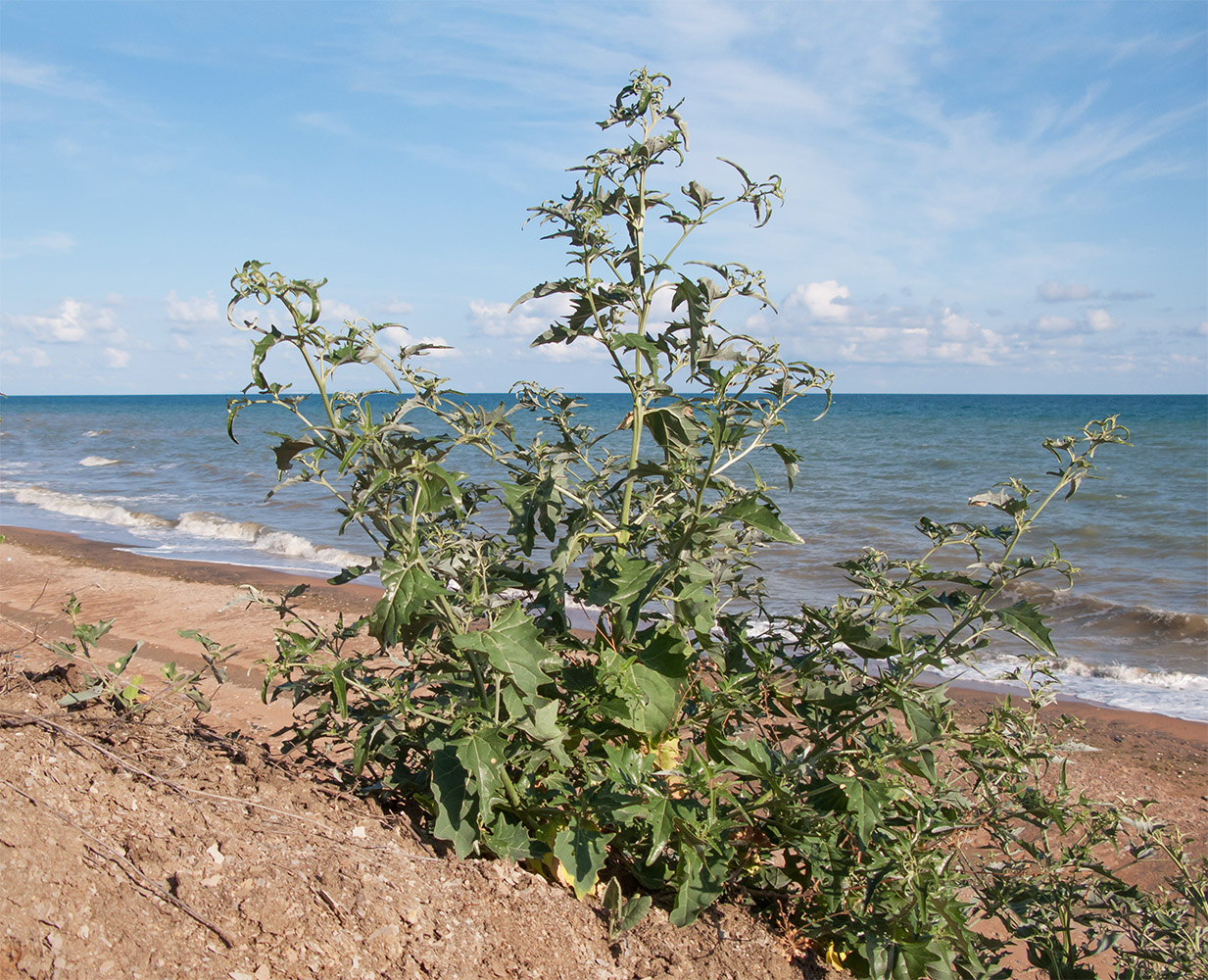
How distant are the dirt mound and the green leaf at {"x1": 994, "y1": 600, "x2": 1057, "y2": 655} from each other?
3.43ft

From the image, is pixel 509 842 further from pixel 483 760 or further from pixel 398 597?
pixel 398 597

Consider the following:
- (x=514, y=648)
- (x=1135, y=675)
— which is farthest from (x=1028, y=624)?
(x=1135, y=675)

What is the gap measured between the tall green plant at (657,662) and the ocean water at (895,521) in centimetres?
30

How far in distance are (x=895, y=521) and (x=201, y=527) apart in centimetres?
1187

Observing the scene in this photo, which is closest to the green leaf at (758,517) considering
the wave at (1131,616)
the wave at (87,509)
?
the wave at (1131,616)

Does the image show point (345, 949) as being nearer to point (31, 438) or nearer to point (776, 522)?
point (776, 522)

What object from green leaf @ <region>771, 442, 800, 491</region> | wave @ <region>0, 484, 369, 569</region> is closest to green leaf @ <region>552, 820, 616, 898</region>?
green leaf @ <region>771, 442, 800, 491</region>

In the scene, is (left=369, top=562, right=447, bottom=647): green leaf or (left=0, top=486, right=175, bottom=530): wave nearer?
(left=369, top=562, right=447, bottom=647): green leaf

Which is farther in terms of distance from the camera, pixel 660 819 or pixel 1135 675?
pixel 1135 675

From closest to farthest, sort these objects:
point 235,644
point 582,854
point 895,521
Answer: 1. point 582,854
2. point 235,644
3. point 895,521

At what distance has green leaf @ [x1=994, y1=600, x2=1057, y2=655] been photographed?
1.76 metres

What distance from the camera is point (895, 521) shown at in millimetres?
14750

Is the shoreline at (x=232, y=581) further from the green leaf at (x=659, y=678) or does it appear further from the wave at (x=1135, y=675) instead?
the green leaf at (x=659, y=678)

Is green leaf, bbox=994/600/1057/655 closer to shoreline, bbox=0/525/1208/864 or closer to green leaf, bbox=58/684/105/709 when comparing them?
shoreline, bbox=0/525/1208/864
